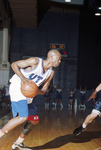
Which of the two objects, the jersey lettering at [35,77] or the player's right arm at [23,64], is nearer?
the player's right arm at [23,64]

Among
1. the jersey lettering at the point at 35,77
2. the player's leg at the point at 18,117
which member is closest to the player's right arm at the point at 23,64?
the jersey lettering at the point at 35,77

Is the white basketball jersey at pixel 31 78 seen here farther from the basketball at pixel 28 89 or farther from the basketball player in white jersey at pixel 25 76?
the basketball at pixel 28 89

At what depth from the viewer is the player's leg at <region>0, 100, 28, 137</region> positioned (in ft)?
8.09

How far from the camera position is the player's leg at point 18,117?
2.47 m

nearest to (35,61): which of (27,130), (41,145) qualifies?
(27,130)

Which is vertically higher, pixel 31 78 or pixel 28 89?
pixel 31 78

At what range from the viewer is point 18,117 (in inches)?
99.7

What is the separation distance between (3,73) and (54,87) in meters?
3.13

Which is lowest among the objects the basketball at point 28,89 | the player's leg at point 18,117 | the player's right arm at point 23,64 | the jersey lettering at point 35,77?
the player's leg at point 18,117

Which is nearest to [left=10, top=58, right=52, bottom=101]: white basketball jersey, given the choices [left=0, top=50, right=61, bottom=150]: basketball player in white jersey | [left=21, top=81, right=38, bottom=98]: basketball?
[left=0, top=50, right=61, bottom=150]: basketball player in white jersey

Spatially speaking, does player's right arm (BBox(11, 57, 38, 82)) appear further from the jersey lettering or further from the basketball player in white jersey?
the jersey lettering

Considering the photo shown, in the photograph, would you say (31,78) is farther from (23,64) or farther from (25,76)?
(23,64)

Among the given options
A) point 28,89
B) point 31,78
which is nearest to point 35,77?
point 31,78

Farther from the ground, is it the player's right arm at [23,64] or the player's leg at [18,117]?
the player's right arm at [23,64]
